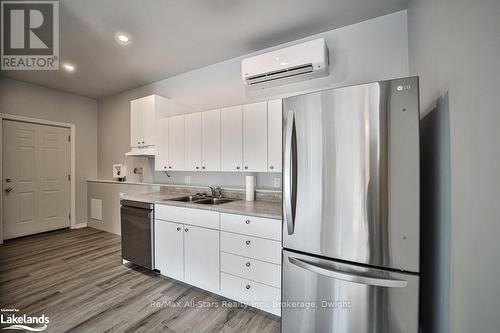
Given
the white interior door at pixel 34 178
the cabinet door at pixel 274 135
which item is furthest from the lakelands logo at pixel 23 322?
the white interior door at pixel 34 178

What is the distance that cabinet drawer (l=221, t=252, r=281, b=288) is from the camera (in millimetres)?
1740

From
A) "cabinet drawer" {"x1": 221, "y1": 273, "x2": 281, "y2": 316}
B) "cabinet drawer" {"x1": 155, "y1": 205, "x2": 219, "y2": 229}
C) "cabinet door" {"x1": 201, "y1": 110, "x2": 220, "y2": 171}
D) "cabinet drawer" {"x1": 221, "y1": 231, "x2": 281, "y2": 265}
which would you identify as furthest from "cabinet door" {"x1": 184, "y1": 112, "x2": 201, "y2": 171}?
"cabinet drawer" {"x1": 221, "y1": 273, "x2": 281, "y2": 316}

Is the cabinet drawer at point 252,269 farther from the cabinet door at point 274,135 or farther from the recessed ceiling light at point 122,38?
the recessed ceiling light at point 122,38

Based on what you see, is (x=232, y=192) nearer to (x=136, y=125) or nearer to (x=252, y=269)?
(x=252, y=269)

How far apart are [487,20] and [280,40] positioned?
200cm

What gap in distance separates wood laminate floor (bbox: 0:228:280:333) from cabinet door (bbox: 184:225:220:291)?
0.16 meters

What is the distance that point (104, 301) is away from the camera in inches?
79.6

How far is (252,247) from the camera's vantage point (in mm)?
1854

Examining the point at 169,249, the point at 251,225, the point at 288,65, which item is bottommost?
the point at 169,249

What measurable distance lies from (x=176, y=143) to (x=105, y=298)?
1.91m

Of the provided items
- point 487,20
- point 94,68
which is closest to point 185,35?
point 94,68

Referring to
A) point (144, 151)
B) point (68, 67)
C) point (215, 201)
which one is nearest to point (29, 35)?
point (68, 67)

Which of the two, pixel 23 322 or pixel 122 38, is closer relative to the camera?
pixel 23 322

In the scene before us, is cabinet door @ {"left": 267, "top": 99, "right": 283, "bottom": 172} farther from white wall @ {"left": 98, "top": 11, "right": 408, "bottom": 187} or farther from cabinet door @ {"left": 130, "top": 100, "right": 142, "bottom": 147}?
cabinet door @ {"left": 130, "top": 100, "right": 142, "bottom": 147}
